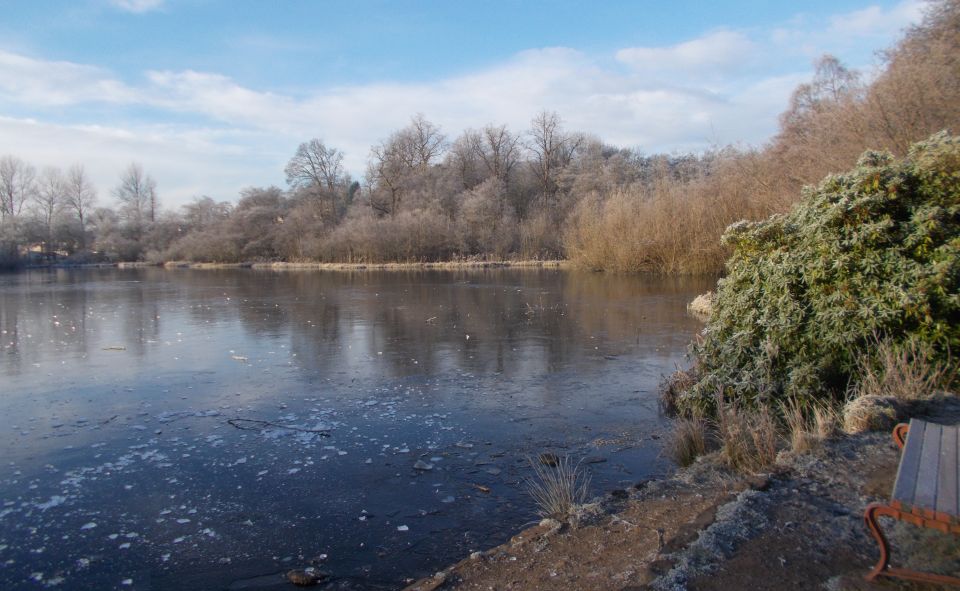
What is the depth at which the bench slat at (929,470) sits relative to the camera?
117 inches

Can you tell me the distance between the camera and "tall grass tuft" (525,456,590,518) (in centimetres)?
508

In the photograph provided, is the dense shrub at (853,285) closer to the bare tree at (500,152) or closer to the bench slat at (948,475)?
the bench slat at (948,475)

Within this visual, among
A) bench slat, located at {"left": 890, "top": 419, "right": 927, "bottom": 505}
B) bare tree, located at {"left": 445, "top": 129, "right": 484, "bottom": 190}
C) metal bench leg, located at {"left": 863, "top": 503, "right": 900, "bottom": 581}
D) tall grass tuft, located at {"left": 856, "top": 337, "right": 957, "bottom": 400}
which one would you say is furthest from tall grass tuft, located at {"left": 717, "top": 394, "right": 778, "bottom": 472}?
bare tree, located at {"left": 445, "top": 129, "right": 484, "bottom": 190}

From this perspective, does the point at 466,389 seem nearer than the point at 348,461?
No

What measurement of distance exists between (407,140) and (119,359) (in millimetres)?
59441

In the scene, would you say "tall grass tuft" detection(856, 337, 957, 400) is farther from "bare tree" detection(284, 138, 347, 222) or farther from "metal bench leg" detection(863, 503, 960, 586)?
"bare tree" detection(284, 138, 347, 222)

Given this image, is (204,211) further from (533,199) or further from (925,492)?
(925,492)

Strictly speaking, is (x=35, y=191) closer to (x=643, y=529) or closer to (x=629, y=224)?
(x=629, y=224)

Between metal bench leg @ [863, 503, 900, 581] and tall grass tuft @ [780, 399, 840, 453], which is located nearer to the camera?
metal bench leg @ [863, 503, 900, 581]

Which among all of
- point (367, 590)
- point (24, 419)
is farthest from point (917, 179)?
point (24, 419)

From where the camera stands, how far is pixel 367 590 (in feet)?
14.6

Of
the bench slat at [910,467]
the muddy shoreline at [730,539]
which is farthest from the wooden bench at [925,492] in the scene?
the muddy shoreline at [730,539]

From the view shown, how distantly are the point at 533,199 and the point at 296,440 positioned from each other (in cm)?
5821

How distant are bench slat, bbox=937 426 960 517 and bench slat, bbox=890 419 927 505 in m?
0.10
